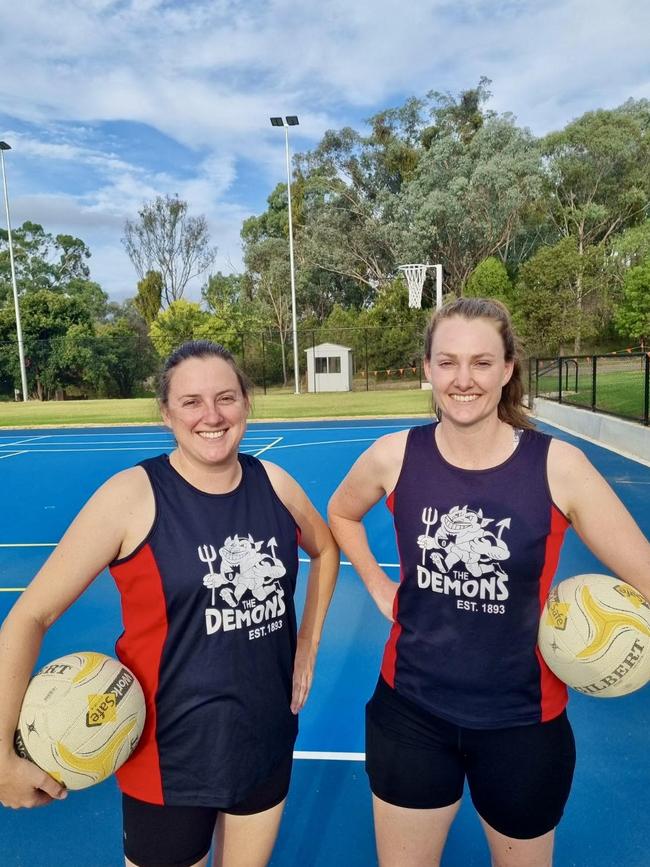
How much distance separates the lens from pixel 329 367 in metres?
35.4

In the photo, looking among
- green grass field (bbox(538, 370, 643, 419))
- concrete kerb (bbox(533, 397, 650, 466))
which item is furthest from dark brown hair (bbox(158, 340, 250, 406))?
green grass field (bbox(538, 370, 643, 419))

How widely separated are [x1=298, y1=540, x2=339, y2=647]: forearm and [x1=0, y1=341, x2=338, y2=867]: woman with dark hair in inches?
14.5

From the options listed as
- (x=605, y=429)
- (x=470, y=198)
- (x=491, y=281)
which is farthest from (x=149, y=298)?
(x=605, y=429)

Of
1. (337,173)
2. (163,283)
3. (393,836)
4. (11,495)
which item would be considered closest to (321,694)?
(393,836)

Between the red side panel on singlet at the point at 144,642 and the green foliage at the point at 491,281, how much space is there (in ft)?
131

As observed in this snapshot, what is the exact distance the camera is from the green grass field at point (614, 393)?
599 inches

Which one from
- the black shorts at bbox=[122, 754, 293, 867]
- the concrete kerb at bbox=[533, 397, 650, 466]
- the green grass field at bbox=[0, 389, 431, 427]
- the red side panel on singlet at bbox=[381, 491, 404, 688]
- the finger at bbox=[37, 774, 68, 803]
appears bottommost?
the green grass field at bbox=[0, 389, 431, 427]

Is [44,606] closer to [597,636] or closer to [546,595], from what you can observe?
[546,595]

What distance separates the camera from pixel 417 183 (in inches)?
1729

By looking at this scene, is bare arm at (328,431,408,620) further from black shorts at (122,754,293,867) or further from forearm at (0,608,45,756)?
forearm at (0,608,45,756)

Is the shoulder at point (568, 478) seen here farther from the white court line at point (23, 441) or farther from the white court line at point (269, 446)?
the white court line at point (23, 441)

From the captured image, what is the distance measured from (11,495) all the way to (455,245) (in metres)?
39.3

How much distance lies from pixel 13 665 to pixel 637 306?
4011cm

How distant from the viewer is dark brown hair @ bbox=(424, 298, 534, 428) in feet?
6.45
